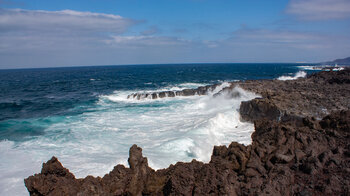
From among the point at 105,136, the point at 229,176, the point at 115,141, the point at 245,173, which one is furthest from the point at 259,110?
the point at 229,176

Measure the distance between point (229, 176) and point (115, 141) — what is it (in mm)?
10005

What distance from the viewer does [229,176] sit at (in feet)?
21.3

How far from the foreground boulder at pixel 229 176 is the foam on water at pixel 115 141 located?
13.4 feet

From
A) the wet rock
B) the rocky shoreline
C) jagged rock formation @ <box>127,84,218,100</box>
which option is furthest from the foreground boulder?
jagged rock formation @ <box>127,84,218,100</box>

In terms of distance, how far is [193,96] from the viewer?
33.9m

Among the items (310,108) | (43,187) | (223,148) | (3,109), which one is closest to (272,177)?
(223,148)

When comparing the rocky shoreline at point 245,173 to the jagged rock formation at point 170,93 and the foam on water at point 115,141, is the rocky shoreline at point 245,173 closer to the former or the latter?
the foam on water at point 115,141

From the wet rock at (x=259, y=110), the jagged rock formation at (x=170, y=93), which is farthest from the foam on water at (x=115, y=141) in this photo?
the jagged rock formation at (x=170, y=93)

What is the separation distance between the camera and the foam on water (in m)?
11.4

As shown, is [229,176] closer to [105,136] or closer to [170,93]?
[105,136]

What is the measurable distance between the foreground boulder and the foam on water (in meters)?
4.08

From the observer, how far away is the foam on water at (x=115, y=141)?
11445 mm

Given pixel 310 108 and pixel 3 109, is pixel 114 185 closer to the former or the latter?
pixel 310 108

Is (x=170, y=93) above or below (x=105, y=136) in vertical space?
above
